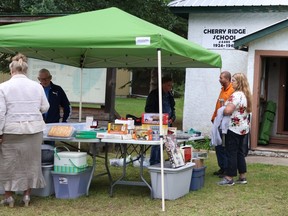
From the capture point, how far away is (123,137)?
6.64m

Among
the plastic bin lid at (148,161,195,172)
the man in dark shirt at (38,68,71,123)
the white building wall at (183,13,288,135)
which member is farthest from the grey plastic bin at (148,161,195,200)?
the white building wall at (183,13,288,135)

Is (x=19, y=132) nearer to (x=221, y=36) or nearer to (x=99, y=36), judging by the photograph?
(x=99, y=36)

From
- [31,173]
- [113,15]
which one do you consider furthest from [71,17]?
[31,173]

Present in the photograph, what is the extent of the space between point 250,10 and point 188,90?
241 centimetres

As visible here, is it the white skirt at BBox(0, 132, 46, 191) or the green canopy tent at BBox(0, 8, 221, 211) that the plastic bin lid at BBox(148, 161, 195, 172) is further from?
the white skirt at BBox(0, 132, 46, 191)

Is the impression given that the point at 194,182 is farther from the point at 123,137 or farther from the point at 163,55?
the point at 163,55

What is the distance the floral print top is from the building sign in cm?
518

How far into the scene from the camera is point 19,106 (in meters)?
6.14

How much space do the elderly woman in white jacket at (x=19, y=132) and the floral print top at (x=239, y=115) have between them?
275 cm

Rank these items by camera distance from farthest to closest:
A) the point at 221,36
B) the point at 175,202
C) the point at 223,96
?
1. the point at 221,36
2. the point at 223,96
3. the point at 175,202

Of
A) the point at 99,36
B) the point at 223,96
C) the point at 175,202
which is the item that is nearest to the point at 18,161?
the point at 99,36

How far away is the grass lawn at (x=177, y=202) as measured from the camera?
20.4ft

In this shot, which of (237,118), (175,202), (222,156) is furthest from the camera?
(222,156)

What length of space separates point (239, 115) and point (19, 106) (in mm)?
3153
